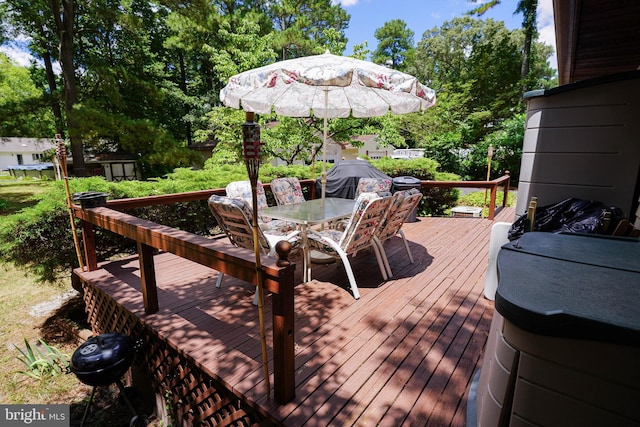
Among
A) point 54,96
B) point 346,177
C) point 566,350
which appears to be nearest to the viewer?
point 566,350

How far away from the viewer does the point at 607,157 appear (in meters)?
2.36

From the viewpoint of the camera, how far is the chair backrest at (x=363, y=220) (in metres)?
2.93

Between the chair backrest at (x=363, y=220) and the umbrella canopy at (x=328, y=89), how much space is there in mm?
1034

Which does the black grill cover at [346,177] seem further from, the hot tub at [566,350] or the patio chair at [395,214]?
the hot tub at [566,350]

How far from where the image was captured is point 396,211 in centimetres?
338

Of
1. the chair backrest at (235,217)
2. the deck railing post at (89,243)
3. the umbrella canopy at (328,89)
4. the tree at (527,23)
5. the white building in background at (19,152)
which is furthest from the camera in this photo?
the white building in background at (19,152)

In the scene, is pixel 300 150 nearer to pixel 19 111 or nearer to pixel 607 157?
pixel 19 111

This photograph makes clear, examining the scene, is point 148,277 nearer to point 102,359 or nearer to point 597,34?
point 102,359

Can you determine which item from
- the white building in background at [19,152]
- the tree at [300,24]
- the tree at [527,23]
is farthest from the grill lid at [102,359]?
the white building in background at [19,152]

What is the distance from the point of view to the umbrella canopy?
9.27 ft

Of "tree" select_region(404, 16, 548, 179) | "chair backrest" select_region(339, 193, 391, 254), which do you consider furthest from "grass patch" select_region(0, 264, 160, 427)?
"tree" select_region(404, 16, 548, 179)

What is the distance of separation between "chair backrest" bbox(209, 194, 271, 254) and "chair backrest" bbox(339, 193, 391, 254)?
85cm

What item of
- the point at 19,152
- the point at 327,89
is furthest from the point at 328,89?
the point at 19,152

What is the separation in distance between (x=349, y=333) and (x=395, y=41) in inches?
1415
